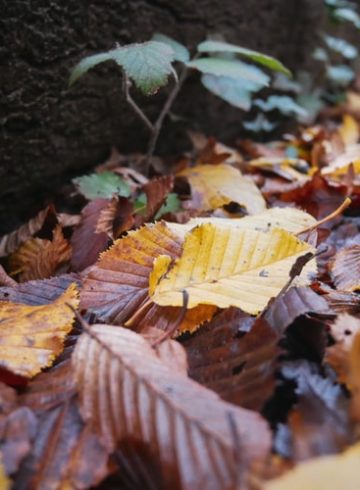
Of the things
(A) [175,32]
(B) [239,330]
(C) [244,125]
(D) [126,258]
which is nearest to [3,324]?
(D) [126,258]

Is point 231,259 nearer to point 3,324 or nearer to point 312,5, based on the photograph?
point 3,324

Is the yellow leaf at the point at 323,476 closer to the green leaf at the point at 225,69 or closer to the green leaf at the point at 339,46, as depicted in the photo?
the green leaf at the point at 225,69

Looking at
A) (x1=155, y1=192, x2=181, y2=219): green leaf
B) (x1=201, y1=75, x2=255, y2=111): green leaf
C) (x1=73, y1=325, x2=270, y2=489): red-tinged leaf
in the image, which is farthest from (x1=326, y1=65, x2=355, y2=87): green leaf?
(x1=73, y1=325, x2=270, y2=489): red-tinged leaf

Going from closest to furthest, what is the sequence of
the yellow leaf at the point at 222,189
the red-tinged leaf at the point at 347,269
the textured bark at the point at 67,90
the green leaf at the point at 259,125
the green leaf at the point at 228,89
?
the red-tinged leaf at the point at 347,269 < the textured bark at the point at 67,90 < the yellow leaf at the point at 222,189 < the green leaf at the point at 228,89 < the green leaf at the point at 259,125

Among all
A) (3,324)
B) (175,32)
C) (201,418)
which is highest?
(175,32)

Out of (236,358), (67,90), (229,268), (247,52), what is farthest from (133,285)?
(247,52)

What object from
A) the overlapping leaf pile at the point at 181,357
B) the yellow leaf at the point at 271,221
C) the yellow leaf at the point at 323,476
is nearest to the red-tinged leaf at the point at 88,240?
the overlapping leaf pile at the point at 181,357
